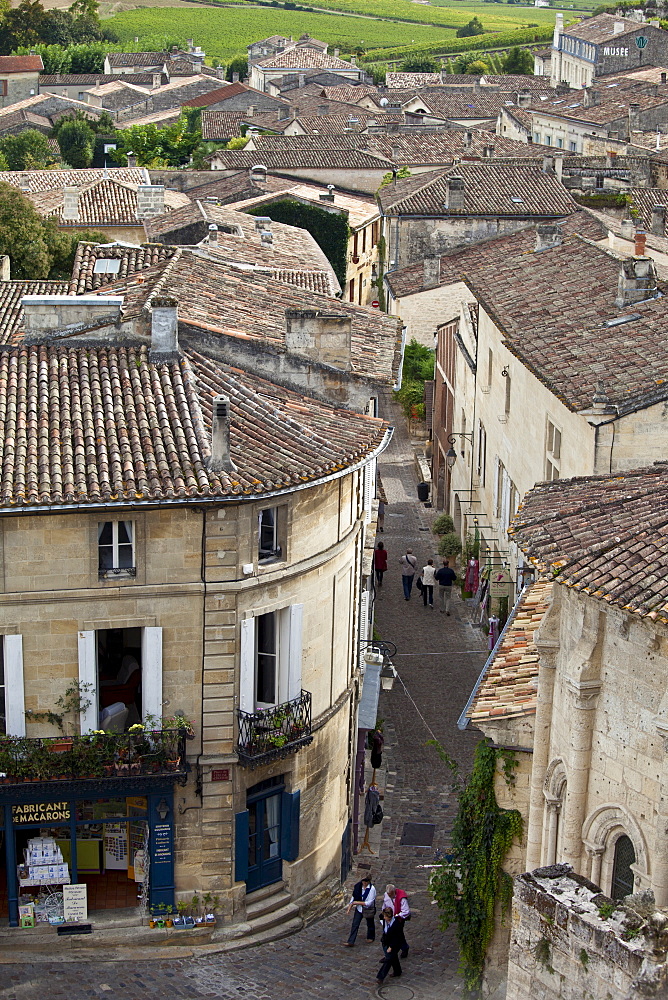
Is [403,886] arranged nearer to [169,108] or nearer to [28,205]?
[28,205]

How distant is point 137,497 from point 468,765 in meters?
11.8

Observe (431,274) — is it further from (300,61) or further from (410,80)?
(300,61)

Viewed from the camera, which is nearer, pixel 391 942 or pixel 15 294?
pixel 391 942

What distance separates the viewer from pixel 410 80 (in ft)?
520

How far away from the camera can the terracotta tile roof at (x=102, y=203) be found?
65.7m

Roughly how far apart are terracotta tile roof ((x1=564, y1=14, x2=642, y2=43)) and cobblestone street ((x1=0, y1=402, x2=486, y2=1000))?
109378 millimetres

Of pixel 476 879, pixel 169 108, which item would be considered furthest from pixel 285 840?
pixel 169 108

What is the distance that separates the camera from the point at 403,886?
27.8m

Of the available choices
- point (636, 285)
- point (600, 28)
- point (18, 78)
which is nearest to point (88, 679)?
point (636, 285)

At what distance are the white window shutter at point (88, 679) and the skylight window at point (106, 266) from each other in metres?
14.5

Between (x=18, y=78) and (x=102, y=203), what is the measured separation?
9466cm

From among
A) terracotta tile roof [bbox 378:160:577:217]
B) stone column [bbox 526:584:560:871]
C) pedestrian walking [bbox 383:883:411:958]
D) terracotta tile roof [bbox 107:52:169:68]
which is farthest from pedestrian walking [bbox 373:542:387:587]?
terracotta tile roof [bbox 107:52:169:68]

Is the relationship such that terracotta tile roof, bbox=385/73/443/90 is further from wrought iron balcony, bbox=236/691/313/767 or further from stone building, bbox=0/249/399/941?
wrought iron balcony, bbox=236/691/313/767

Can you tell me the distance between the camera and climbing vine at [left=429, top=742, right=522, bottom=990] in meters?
22.4
